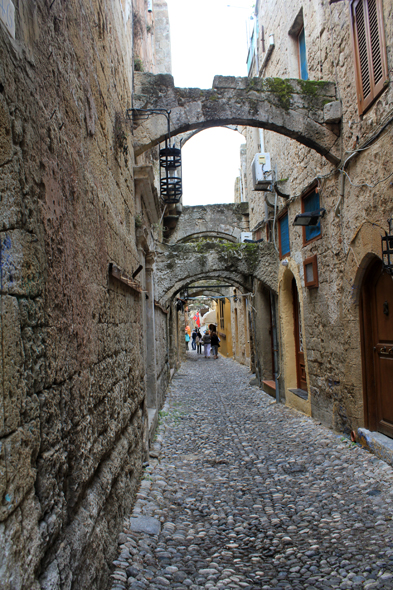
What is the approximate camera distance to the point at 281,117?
5.64m

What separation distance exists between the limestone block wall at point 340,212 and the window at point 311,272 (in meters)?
0.09

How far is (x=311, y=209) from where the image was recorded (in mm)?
6672

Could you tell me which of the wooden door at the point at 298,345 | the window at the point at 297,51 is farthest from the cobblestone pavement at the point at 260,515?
the window at the point at 297,51

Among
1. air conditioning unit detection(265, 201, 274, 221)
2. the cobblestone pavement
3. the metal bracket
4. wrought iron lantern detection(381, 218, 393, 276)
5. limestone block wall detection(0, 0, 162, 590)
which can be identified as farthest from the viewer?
air conditioning unit detection(265, 201, 274, 221)

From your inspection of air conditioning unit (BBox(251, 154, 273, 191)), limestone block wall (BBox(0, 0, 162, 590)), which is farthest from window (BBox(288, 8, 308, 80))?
limestone block wall (BBox(0, 0, 162, 590))

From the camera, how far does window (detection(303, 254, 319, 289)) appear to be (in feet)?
20.7

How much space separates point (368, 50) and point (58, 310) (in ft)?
14.5

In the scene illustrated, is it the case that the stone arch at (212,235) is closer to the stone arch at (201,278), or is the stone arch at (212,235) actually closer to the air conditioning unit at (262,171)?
the stone arch at (201,278)

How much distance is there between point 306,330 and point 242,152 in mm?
10911

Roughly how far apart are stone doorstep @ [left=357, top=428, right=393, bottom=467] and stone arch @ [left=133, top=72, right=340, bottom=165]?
3208 mm

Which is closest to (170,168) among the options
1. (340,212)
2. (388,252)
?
(340,212)

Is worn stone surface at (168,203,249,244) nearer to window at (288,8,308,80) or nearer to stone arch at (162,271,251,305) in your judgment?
stone arch at (162,271,251,305)

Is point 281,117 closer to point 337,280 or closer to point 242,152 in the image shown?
point 337,280

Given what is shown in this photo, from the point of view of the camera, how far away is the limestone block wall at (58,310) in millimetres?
1255
